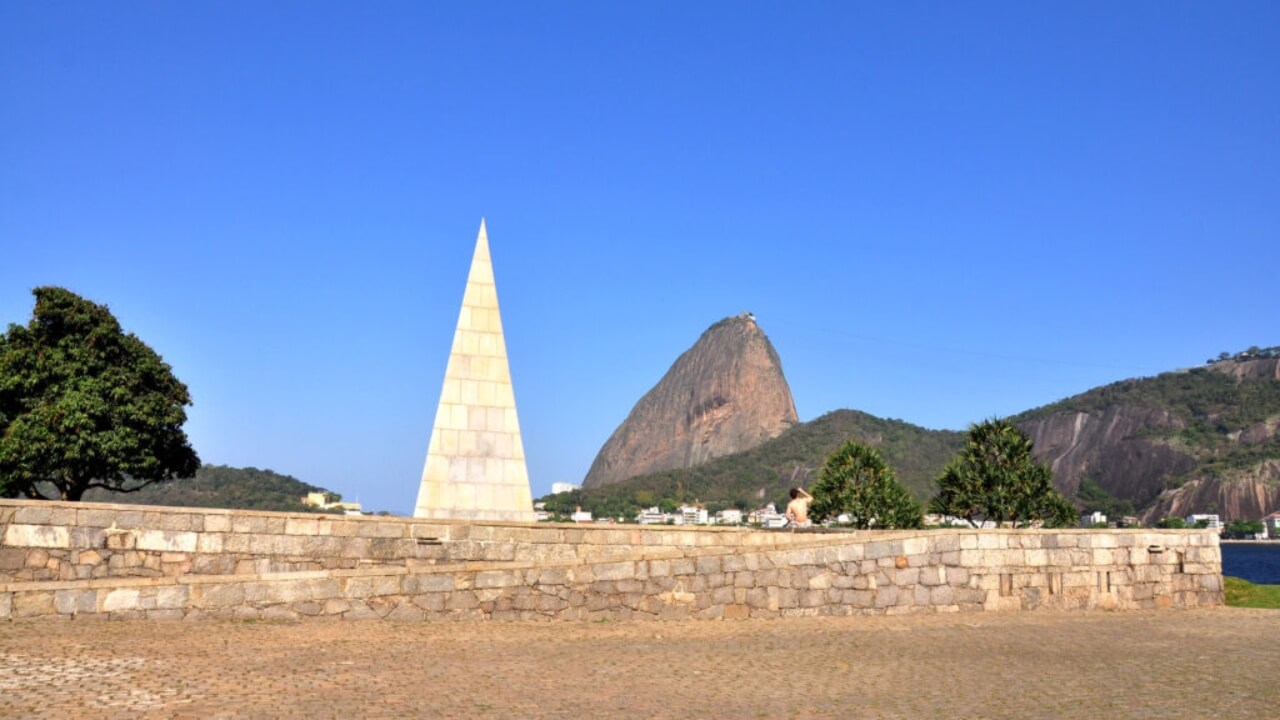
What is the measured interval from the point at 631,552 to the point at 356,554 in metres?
4.19

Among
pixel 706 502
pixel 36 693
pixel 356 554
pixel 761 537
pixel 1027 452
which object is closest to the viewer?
pixel 36 693

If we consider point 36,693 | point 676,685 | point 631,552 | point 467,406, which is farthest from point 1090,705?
point 467,406

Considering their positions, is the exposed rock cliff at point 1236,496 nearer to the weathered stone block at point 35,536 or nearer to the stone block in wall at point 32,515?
the weathered stone block at point 35,536

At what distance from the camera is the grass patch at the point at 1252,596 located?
731 inches

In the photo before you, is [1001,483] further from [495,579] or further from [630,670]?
[630,670]

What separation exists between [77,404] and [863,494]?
2681cm

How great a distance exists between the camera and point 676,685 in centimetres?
809

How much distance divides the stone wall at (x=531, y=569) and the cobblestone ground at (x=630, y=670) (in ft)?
1.40

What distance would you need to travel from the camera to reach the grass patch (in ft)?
60.9

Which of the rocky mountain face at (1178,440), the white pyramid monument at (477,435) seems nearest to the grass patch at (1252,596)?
the white pyramid monument at (477,435)

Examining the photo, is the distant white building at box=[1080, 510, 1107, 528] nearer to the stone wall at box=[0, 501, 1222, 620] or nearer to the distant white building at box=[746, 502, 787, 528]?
the distant white building at box=[746, 502, 787, 528]

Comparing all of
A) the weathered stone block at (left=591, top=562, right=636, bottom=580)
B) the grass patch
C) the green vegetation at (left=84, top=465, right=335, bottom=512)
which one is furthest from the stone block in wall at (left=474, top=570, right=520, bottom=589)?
the green vegetation at (left=84, top=465, right=335, bottom=512)

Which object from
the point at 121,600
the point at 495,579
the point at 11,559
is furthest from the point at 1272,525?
the point at 121,600

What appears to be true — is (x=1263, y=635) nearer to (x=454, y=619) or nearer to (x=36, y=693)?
(x=454, y=619)
